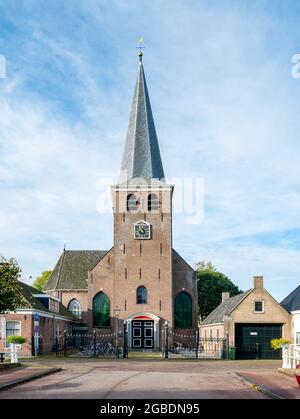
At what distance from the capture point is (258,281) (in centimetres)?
4269

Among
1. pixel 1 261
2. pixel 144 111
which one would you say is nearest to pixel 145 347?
pixel 144 111

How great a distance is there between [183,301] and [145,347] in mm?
5825

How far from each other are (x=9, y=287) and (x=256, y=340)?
22.7 meters

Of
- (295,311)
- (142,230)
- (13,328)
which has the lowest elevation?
(13,328)

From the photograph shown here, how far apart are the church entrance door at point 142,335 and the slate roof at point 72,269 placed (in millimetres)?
12609

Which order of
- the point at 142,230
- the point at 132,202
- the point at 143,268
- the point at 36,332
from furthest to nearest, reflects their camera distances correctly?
1. the point at 132,202
2. the point at 142,230
3. the point at 143,268
4. the point at 36,332

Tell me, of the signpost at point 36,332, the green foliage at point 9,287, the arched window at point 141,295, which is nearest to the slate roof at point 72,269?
the arched window at point 141,295

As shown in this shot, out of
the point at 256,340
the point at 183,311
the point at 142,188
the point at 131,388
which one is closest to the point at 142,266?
the point at 183,311

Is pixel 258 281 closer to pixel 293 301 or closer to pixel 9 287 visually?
pixel 293 301

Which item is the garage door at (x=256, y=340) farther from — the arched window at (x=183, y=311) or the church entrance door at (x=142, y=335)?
the arched window at (x=183, y=311)

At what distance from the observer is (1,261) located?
26.9m

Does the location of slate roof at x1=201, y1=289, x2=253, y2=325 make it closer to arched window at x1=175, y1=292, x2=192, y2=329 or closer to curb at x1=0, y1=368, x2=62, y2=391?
arched window at x1=175, y1=292, x2=192, y2=329

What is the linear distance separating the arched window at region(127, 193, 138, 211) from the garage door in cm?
1622

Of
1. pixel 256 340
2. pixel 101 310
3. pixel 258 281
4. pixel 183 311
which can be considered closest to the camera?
pixel 256 340
